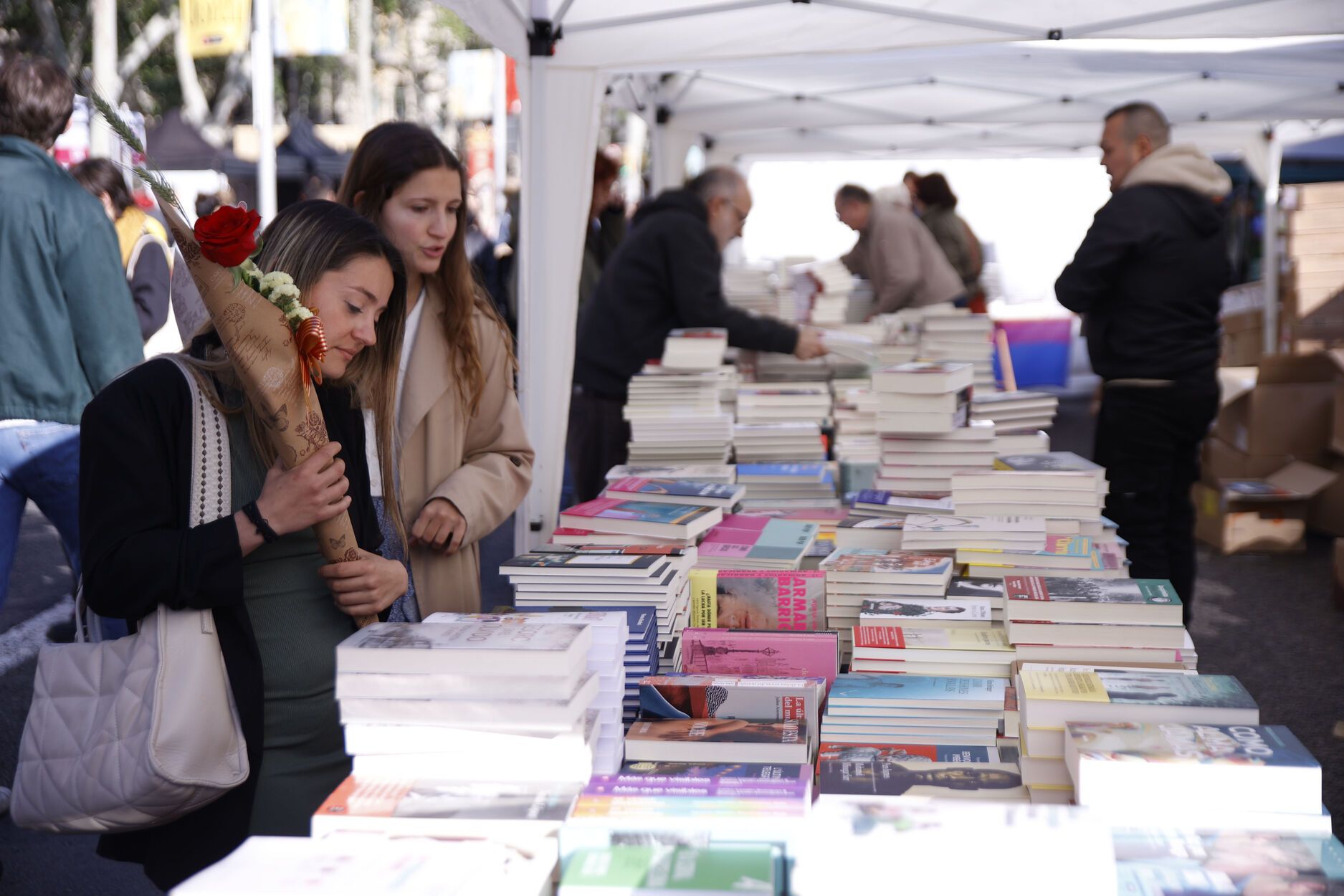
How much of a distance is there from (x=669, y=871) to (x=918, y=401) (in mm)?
2148

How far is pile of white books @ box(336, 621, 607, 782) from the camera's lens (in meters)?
1.21

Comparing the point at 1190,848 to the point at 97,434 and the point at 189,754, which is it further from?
the point at 97,434

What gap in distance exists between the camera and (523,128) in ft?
11.7

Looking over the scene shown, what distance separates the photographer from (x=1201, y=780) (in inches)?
46.3

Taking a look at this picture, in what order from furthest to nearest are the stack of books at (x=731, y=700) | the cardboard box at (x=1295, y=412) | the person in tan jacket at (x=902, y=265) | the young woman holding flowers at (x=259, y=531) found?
the cardboard box at (x=1295, y=412) < the person in tan jacket at (x=902, y=265) < the stack of books at (x=731, y=700) < the young woman holding flowers at (x=259, y=531)

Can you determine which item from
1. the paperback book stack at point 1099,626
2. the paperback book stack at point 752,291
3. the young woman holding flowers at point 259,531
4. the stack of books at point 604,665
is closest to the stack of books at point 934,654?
the paperback book stack at point 1099,626

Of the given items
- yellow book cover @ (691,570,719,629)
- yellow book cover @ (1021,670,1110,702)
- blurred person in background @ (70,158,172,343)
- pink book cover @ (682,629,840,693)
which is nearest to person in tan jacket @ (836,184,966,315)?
blurred person in background @ (70,158,172,343)

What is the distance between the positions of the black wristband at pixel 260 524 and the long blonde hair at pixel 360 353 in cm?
9

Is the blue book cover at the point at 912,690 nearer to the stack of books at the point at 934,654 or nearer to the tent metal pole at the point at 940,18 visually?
the stack of books at the point at 934,654

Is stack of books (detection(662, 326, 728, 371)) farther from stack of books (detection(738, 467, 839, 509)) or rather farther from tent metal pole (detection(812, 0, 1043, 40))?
tent metal pole (detection(812, 0, 1043, 40))

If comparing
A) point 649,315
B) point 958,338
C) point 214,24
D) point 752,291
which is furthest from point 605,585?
point 214,24

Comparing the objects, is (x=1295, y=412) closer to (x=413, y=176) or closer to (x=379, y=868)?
(x=413, y=176)

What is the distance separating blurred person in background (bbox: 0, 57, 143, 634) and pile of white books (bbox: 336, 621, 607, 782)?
193cm

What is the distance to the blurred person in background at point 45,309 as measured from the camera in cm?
285
